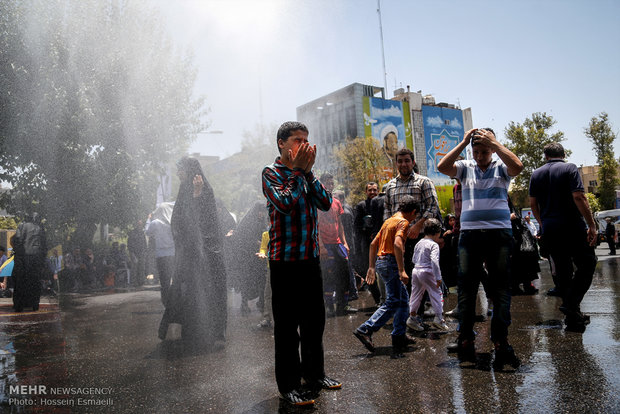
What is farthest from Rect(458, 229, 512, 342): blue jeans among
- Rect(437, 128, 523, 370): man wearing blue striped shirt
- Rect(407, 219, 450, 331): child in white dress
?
Rect(407, 219, 450, 331): child in white dress

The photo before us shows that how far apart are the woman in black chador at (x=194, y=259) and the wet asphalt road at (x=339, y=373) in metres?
0.38

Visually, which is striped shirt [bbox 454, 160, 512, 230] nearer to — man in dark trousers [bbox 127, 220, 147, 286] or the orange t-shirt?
the orange t-shirt

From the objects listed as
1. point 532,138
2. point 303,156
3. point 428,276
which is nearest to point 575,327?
point 428,276

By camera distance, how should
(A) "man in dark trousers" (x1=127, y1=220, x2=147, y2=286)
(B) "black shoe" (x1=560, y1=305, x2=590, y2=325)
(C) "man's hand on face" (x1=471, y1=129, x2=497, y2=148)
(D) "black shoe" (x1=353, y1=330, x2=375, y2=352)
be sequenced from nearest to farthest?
(C) "man's hand on face" (x1=471, y1=129, x2=497, y2=148)
(D) "black shoe" (x1=353, y1=330, x2=375, y2=352)
(B) "black shoe" (x1=560, y1=305, x2=590, y2=325)
(A) "man in dark trousers" (x1=127, y1=220, x2=147, y2=286)

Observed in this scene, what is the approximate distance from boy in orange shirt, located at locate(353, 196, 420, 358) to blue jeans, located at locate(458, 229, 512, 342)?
0.54 m

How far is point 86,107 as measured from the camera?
Answer: 15.5 metres

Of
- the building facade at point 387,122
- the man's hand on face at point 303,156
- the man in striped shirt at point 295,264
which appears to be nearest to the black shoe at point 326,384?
the man in striped shirt at point 295,264

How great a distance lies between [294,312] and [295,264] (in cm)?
33

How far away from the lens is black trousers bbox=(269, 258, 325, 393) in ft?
10.6

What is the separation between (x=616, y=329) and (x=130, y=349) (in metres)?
4.95

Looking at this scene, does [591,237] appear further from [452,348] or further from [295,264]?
[295,264]

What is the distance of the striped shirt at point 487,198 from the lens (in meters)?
4.00

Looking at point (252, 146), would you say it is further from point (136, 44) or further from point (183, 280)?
point (183, 280)

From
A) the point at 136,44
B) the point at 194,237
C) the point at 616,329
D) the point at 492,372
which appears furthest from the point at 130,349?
the point at 136,44
